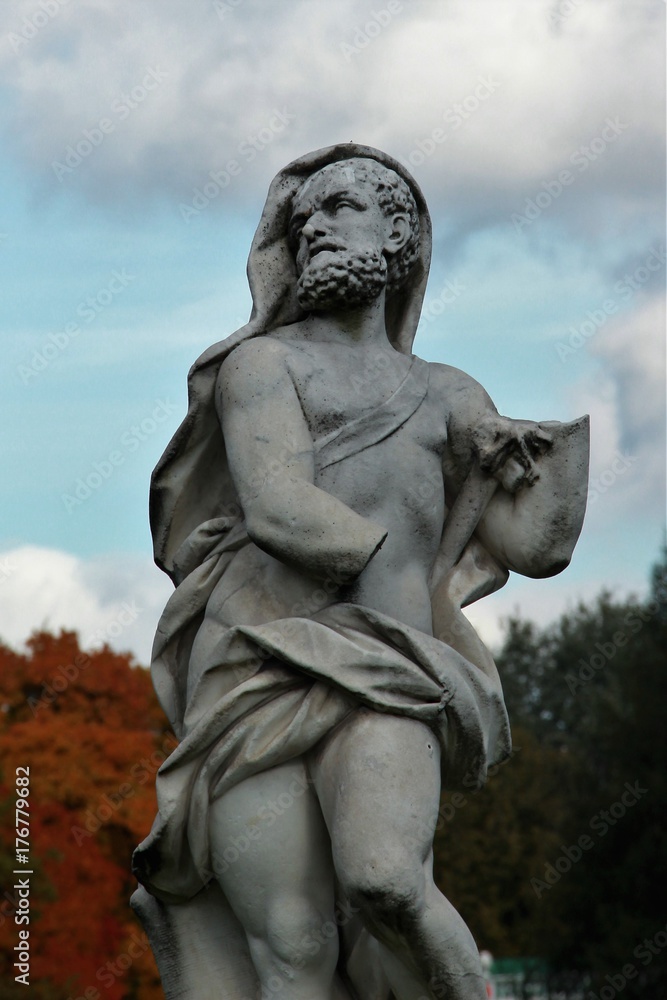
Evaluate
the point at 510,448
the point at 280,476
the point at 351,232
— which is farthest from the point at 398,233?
the point at 280,476

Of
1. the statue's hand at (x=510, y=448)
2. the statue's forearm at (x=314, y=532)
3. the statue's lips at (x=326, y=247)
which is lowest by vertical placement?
the statue's forearm at (x=314, y=532)

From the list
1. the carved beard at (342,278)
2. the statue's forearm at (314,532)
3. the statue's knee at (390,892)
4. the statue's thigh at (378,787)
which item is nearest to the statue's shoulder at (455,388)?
the carved beard at (342,278)

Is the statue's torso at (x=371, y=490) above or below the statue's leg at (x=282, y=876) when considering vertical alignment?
above

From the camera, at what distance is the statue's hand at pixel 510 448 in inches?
251

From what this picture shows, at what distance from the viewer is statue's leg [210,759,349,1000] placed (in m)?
5.77

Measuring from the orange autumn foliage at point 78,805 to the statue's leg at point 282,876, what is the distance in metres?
13.9

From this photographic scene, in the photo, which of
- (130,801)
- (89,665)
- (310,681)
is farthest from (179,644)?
(89,665)

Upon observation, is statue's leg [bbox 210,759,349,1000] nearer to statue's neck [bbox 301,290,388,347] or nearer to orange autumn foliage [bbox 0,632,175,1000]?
Result: statue's neck [bbox 301,290,388,347]

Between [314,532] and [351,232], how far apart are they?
1.28 meters

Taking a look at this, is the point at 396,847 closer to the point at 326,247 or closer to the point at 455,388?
Answer: the point at 455,388

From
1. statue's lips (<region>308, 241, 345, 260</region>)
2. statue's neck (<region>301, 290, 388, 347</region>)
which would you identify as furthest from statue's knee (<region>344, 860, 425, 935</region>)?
statue's lips (<region>308, 241, 345, 260</region>)

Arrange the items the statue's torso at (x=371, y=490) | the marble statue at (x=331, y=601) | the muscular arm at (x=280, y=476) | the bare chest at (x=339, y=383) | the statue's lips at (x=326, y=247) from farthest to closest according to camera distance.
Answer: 1. the statue's lips at (x=326, y=247)
2. the bare chest at (x=339, y=383)
3. the statue's torso at (x=371, y=490)
4. the muscular arm at (x=280, y=476)
5. the marble statue at (x=331, y=601)

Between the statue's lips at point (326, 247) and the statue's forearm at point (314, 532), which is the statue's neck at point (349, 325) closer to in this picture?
the statue's lips at point (326, 247)

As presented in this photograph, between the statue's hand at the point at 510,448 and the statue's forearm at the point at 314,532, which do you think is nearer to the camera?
the statue's forearm at the point at 314,532
